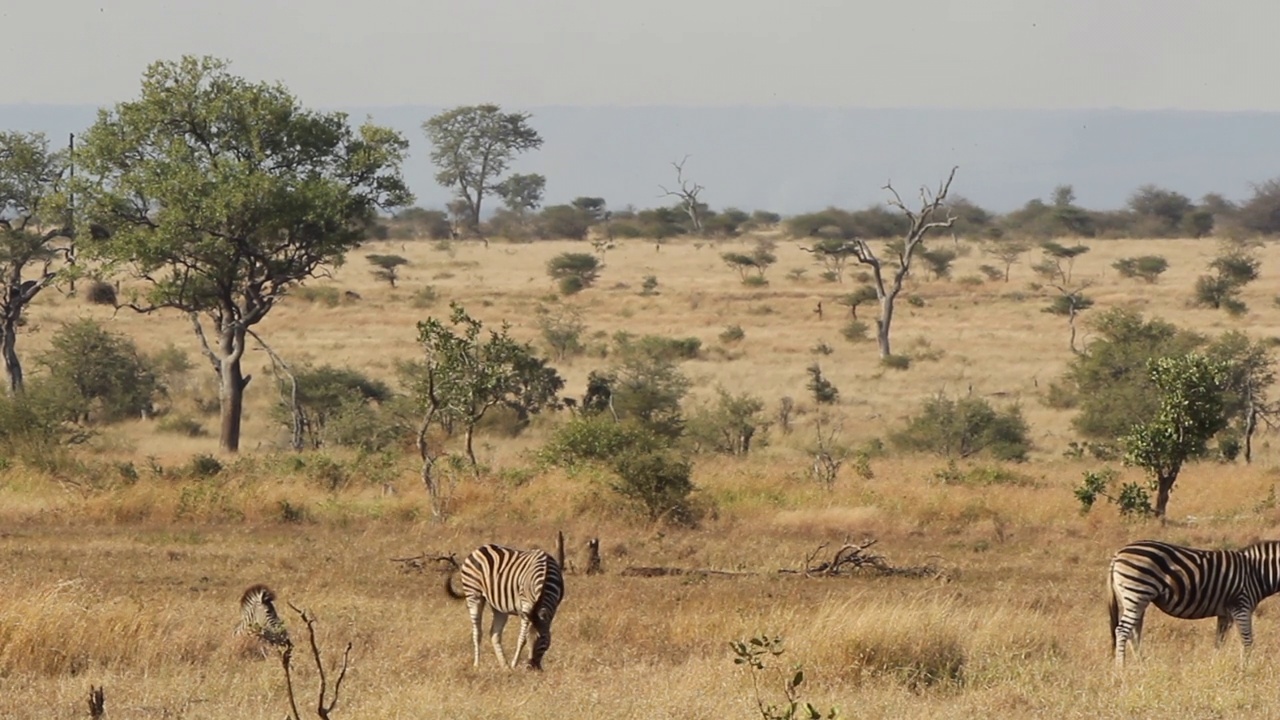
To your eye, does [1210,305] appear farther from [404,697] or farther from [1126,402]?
[404,697]

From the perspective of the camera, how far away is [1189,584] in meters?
11.7

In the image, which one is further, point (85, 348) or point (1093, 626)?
point (85, 348)

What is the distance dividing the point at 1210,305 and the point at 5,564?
4622cm

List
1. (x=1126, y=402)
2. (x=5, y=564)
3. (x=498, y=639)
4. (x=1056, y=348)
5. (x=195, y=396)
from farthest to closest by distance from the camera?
(x=1056, y=348), (x=195, y=396), (x=1126, y=402), (x=5, y=564), (x=498, y=639)

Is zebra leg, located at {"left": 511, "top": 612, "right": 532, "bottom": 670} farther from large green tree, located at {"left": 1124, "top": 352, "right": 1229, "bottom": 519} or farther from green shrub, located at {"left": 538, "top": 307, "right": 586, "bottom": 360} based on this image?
green shrub, located at {"left": 538, "top": 307, "right": 586, "bottom": 360}

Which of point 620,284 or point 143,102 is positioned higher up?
point 143,102

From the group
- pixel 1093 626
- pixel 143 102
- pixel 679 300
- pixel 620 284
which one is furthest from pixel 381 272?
pixel 1093 626

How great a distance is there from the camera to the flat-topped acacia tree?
27641 mm

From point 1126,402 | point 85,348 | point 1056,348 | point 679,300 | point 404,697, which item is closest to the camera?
point 404,697

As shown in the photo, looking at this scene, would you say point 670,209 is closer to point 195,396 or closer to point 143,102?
point 195,396

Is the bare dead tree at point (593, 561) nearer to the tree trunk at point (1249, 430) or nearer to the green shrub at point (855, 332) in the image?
the tree trunk at point (1249, 430)

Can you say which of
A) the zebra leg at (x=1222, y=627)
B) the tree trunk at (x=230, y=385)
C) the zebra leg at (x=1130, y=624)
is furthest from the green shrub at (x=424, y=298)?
the zebra leg at (x=1130, y=624)

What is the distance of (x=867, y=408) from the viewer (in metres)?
36.9

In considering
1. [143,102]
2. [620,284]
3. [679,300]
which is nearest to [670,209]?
[620,284]
